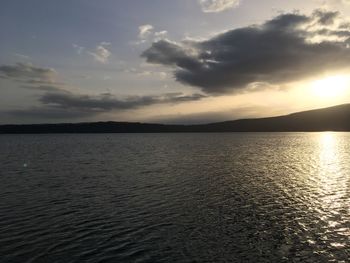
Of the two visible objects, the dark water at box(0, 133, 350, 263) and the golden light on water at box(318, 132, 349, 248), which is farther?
the golden light on water at box(318, 132, 349, 248)

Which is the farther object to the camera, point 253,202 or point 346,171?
point 346,171

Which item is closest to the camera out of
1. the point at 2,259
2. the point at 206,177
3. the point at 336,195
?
the point at 2,259

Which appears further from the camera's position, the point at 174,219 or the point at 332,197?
the point at 332,197

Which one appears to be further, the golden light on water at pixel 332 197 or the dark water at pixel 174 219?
the golden light on water at pixel 332 197

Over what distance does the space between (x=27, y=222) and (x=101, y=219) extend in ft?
22.8

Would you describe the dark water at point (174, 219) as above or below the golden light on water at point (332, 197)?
above

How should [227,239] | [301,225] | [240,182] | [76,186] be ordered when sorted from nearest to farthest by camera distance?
[227,239], [301,225], [76,186], [240,182]

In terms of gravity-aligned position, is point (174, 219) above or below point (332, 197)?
above

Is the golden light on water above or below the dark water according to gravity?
below

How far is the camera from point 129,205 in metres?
39.3

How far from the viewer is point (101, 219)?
3350 centimetres

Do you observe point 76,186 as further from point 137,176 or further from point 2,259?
point 2,259

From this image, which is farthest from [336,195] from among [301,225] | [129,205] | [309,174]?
[129,205]

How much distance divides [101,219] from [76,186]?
2041 cm
